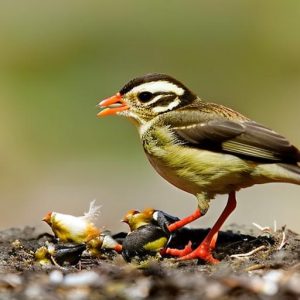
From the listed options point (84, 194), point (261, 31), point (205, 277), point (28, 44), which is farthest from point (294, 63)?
point (205, 277)

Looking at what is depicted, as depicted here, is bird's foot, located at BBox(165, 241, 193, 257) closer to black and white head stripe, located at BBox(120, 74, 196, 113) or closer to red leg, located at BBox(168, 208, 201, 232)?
red leg, located at BBox(168, 208, 201, 232)

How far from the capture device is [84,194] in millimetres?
19297

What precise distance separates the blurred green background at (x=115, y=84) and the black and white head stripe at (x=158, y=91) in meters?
4.35

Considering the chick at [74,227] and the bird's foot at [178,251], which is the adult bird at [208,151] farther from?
the chick at [74,227]

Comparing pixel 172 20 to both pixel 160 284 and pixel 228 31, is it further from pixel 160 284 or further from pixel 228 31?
pixel 160 284

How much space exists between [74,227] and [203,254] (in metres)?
1.14

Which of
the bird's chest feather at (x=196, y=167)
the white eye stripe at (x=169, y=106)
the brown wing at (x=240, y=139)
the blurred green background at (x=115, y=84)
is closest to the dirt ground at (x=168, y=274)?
the bird's chest feather at (x=196, y=167)

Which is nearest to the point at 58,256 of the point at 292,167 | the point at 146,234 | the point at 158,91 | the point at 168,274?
the point at 146,234

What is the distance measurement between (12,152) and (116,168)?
93.8 inches

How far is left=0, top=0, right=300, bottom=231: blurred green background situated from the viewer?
1886cm

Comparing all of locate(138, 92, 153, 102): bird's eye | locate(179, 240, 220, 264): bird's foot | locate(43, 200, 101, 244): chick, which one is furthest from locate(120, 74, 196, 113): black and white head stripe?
locate(179, 240, 220, 264): bird's foot

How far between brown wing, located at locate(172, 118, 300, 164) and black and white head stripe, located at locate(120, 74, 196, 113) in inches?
17.0

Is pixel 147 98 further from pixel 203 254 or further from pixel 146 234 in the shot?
pixel 203 254

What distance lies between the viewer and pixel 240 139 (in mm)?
10094
